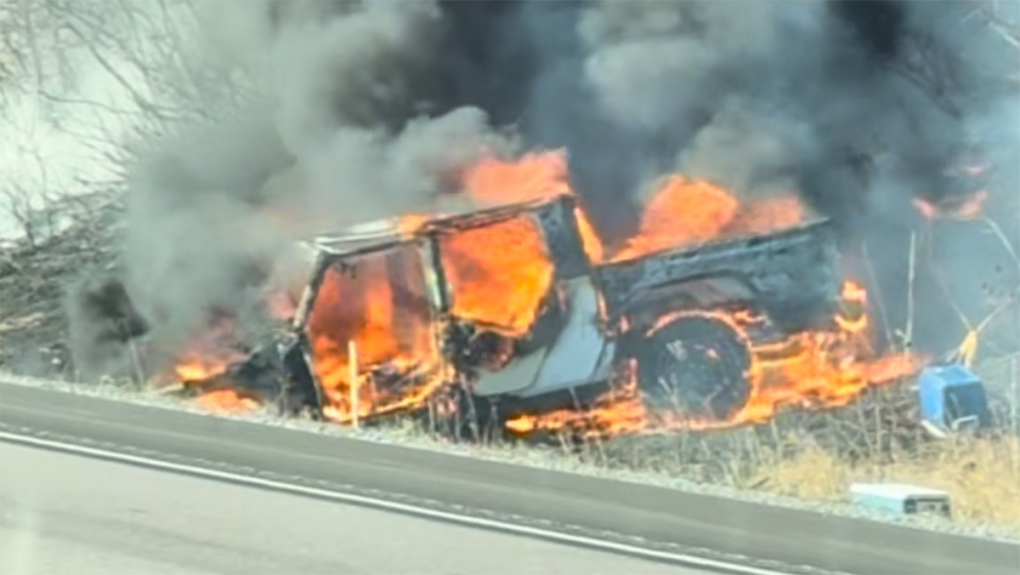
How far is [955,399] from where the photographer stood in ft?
28.9

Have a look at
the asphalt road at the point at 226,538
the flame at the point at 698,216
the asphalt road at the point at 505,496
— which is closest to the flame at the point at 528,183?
the flame at the point at 698,216

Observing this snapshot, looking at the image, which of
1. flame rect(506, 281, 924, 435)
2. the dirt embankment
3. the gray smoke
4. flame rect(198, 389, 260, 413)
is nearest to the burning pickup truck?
flame rect(506, 281, 924, 435)

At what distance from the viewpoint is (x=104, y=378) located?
A: 10.9m

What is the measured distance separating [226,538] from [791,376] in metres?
3.48

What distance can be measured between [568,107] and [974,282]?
2.40 meters

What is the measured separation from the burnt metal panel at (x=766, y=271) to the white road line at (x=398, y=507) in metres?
2.20

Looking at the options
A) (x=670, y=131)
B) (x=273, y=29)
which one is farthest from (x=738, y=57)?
(x=273, y=29)

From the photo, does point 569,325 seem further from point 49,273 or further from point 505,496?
point 49,273

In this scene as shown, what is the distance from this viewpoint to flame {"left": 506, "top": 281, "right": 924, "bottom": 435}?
9062 millimetres

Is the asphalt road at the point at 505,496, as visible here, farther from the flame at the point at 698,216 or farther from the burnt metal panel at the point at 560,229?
the flame at the point at 698,216

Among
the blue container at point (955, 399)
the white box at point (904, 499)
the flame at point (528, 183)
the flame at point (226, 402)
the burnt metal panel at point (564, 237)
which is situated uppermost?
the flame at point (528, 183)

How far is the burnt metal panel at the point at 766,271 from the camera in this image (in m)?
9.16

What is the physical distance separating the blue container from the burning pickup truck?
189 millimetres

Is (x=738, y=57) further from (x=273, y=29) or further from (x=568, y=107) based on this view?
(x=273, y=29)
